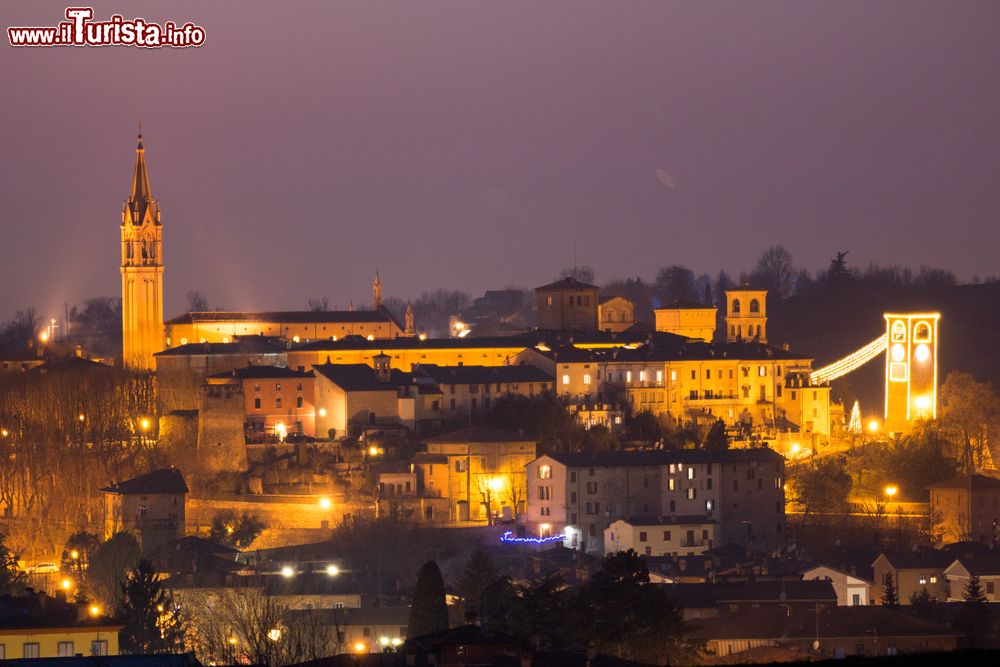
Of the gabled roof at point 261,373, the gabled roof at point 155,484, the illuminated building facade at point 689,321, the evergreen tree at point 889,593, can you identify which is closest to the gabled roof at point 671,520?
the evergreen tree at point 889,593

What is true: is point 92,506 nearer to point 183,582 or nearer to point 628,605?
point 183,582

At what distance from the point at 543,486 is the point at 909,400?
1469cm

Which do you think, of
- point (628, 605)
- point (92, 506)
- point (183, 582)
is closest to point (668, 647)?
point (628, 605)

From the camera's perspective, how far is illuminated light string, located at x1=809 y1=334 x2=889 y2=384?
71188 mm

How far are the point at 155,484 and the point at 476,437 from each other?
708 cm

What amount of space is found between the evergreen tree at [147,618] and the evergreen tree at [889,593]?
1169cm

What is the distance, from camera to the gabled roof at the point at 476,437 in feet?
184

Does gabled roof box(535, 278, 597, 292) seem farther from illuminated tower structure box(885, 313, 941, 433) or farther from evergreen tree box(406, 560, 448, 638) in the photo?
evergreen tree box(406, 560, 448, 638)

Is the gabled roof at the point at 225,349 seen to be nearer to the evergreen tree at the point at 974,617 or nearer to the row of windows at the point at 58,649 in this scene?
the evergreen tree at the point at 974,617

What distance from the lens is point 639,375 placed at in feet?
207

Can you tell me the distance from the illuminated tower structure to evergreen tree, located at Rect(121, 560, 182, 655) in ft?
88.4

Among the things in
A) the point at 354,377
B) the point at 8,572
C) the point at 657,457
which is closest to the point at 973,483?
the point at 657,457

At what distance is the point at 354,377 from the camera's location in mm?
60875

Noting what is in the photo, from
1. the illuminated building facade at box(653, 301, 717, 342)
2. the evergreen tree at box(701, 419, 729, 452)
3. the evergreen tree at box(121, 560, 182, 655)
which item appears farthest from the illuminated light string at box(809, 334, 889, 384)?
the evergreen tree at box(121, 560, 182, 655)
